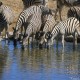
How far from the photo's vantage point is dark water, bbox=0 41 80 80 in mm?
13414

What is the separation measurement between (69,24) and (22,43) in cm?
258

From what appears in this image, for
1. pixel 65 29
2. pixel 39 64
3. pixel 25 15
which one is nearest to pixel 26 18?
pixel 25 15

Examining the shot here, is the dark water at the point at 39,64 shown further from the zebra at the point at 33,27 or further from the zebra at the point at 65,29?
the zebra at the point at 65,29

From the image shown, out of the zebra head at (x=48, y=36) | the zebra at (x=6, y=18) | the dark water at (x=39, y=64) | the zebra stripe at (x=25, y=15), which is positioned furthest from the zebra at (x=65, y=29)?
the zebra at (x=6, y=18)

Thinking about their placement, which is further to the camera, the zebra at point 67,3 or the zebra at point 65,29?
the zebra at point 67,3

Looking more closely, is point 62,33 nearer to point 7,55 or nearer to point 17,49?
point 17,49

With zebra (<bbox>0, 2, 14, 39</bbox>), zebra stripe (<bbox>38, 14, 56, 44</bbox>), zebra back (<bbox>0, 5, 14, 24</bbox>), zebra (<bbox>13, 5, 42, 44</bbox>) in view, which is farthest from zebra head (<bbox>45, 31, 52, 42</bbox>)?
zebra back (<bbox>0, 5, 14, 24</bbox>)

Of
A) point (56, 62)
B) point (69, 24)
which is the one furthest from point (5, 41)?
point (56, 62)

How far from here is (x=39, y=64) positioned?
15.7 metres

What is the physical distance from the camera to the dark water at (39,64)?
44.0 feet

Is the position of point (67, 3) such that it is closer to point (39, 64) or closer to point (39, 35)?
point (39, 35)

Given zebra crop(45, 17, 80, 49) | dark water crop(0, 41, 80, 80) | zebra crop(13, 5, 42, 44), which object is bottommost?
dark water crop(0, 41, 80, 80)

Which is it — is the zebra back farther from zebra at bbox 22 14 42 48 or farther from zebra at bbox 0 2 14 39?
zebra at bbox 22 14 42 48

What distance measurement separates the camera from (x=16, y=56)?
17.8 m
